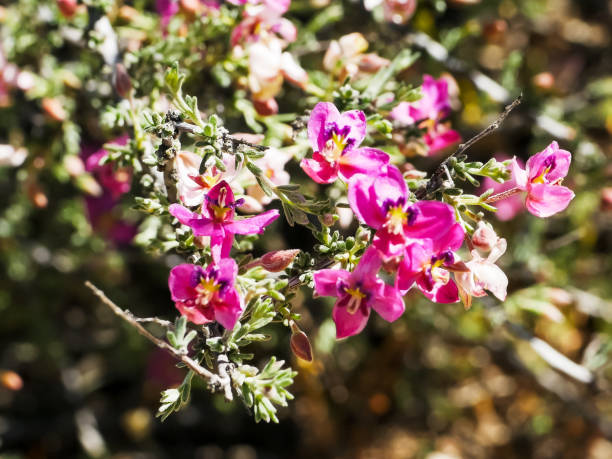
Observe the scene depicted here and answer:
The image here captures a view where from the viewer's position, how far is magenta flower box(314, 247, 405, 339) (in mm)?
1049

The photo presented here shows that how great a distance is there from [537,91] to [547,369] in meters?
1.21

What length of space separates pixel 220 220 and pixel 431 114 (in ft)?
2.33

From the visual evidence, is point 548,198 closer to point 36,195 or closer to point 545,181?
point 545,181

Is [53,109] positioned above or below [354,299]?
below

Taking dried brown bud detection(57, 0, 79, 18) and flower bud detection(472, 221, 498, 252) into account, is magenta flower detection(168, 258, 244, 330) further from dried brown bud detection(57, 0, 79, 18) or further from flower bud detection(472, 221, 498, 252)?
dried brown bud detection(57, 0, 79, 18)

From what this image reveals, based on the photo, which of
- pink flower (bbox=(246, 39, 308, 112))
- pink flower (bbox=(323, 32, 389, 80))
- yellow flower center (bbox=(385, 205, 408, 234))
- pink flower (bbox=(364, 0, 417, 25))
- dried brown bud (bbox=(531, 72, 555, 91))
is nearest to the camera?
yellow flower center (bbox=(385, 205, 408, 234))

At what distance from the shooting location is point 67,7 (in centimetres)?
167

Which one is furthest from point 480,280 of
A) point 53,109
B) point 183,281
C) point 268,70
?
point 53,109

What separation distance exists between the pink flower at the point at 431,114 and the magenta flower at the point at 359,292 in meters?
0.59

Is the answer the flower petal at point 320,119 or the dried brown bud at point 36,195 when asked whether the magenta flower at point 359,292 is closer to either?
the flower petal at point 320,119

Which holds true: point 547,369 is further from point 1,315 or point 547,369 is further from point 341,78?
point 1,315

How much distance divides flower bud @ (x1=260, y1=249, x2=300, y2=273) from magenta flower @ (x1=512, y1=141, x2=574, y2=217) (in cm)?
42

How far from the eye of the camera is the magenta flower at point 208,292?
1038 mm

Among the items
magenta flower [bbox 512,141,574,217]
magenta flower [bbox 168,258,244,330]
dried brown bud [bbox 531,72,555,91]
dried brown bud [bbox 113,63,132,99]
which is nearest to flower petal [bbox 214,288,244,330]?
magenta flower [bbox 168,258,244,330]
